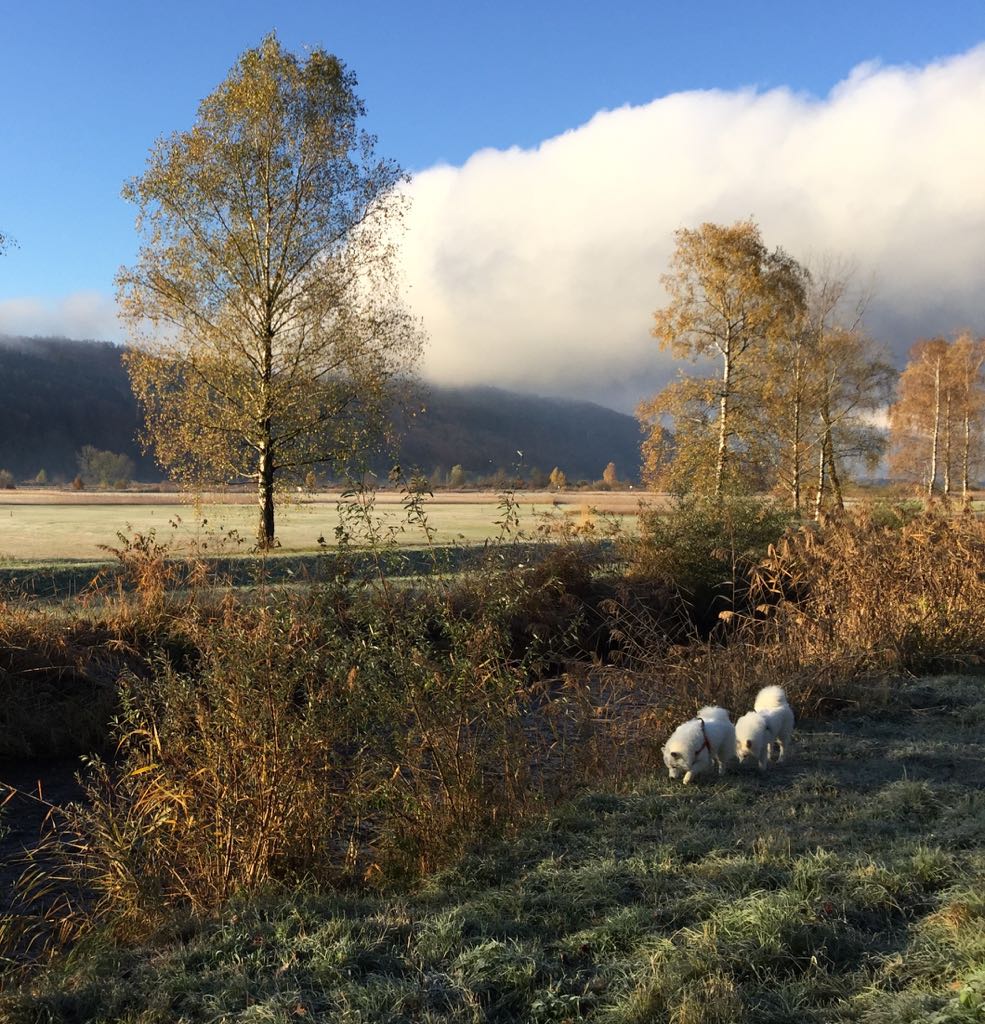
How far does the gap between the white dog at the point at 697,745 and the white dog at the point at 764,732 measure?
0.11m

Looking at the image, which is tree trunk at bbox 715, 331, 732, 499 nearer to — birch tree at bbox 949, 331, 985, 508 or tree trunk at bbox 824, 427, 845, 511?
tree trunk at bbox 824, 427, 845, 511

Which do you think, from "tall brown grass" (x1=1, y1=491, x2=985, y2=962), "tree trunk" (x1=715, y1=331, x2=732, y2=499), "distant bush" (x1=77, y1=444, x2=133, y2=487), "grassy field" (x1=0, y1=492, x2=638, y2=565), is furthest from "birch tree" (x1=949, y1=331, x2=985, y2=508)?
"distant bush" (x1=77, y1=444, x2=133, y2=487)

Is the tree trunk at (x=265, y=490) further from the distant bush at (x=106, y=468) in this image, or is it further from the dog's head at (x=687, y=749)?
the distant bush at (x=106, y=468)

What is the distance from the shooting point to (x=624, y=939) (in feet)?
13.1

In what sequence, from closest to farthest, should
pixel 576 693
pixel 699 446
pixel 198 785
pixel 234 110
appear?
pixel 198 785 → pixel 576 693 → pixel 234 110 → pixel 699 446

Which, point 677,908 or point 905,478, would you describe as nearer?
point 677,908

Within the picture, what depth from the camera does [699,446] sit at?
1174 inches

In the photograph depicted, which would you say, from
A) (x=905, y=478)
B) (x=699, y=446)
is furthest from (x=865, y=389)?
(x=905, y=478)

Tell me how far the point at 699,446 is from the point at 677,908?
26544 mm

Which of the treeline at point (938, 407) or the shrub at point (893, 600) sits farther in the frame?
the treeline at point (938, 407)

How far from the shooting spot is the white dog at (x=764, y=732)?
21.9 ft

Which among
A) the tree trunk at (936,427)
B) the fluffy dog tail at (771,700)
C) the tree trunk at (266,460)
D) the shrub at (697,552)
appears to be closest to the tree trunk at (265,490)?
the tree trunk at (266,460)

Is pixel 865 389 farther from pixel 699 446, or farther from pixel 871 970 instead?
pixel 871 970

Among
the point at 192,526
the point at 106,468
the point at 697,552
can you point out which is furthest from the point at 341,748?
the point at 106,468
